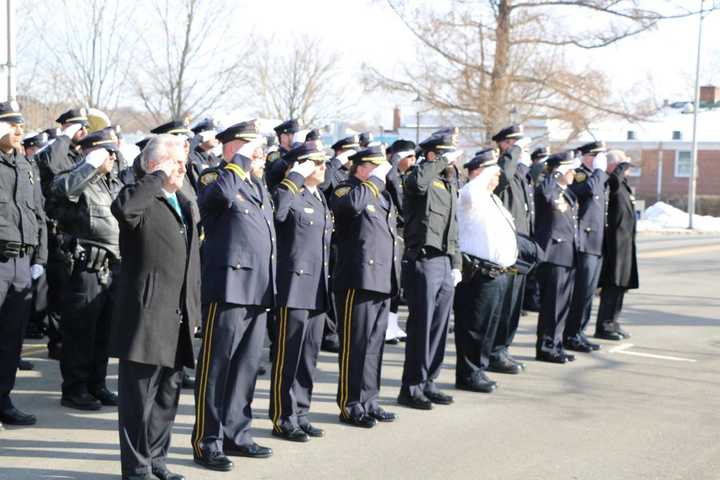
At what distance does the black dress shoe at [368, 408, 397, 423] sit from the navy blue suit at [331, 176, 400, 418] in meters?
0.03

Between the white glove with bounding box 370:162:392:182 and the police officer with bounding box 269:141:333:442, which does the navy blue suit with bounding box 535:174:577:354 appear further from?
the police officer with bounding box 269:141:333:442

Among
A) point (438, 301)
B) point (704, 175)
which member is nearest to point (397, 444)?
point (438, 301)

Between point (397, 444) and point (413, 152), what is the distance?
3.33 m

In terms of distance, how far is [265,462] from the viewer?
18.7ft

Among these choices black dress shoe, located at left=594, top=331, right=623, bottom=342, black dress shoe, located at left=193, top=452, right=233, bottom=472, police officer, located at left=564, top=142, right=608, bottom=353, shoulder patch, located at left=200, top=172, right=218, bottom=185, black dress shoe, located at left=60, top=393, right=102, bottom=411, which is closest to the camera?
black dress shoe, located at left=193, top=452, right=233, bottom=472

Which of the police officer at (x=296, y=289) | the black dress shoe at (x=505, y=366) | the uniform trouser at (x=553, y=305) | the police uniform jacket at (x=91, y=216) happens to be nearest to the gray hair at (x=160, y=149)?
the police officer at (x=296, y=289)

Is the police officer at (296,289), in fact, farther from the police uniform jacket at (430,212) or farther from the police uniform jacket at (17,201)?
the police uniform jacket at (17,201)

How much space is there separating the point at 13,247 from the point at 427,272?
9.70 ft

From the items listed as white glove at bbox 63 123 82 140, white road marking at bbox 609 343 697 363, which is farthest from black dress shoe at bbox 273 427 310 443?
white road marking at bbox 609 343 697 363

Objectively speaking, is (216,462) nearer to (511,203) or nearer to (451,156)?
(451,156)

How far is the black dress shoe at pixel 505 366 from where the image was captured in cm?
856

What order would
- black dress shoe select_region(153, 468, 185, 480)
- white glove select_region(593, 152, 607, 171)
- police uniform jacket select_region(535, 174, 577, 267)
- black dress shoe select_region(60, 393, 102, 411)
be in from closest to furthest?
1. black dress shoe select_region(153, 468, 185, 480)
2. black dress shoe select_region(60, 393, 102, 411)
3. police uniform jacket select_region(535, 174, 577, 267)
4. white glove select_region(593, 152, 607, 171)

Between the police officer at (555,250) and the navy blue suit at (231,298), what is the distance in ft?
13.0

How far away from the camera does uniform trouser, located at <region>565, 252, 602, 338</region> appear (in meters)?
9.58
